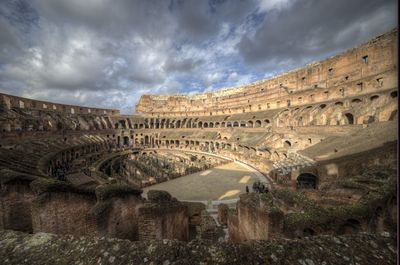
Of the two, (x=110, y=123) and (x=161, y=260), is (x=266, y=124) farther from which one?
(x=110, y=123)

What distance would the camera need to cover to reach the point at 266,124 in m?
28.8

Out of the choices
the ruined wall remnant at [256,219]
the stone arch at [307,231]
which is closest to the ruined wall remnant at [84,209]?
the ruined wall remnant at [256,219]

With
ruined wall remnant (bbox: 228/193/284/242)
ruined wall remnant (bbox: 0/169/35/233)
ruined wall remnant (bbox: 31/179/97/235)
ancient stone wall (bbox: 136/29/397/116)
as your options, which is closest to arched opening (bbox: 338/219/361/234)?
ruined wall remnant (bbox: 228/193/284/242)

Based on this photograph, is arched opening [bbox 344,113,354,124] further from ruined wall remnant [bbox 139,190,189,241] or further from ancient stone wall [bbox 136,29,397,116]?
ruined wall remnant [bbox 139,190,189,241]

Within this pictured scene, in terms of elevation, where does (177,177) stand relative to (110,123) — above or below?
below

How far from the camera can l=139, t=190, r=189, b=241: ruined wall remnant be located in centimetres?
460

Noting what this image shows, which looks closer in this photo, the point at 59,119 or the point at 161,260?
the point at 161,260

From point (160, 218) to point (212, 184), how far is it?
1106 cm

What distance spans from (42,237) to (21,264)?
1.34 ft

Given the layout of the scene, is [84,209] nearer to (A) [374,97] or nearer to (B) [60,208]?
(B) [60,208]

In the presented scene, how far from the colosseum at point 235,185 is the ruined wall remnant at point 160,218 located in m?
0.03

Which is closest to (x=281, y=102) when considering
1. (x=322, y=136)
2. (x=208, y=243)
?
(x=322, y=136)

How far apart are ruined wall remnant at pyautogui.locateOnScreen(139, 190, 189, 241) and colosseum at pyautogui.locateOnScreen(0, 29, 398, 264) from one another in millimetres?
31

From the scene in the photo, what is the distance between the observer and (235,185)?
1470 cm
